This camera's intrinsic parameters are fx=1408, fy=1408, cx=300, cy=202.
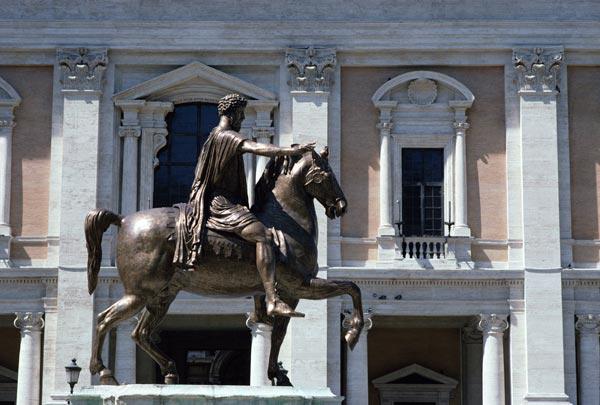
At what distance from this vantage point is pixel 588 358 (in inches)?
1241

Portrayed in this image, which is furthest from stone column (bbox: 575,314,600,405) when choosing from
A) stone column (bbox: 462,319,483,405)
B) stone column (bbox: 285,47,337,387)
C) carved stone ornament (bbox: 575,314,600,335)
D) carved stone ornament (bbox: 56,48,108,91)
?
carved stone ornament (bbox: 56,48,108,91)

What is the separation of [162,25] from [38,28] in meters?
2.87

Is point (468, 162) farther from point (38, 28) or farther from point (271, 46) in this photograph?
point (38, 28)

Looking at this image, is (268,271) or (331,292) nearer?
(268,271)

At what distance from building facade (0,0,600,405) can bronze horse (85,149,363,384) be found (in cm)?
1765

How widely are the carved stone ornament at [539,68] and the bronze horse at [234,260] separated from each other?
18.9 meters

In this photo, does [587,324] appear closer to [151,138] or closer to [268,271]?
[151,138]

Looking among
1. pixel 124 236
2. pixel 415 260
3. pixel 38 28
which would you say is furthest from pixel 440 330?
pixel 124 236

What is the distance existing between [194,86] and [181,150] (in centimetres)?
152

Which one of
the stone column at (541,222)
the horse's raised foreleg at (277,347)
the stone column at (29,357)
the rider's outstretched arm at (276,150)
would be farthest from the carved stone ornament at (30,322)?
the rider's outstretched arm at (276,150)

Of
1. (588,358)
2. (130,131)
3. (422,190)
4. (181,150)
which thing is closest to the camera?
(588,358)

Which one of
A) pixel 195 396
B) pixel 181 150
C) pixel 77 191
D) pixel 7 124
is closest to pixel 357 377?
pixel 181 150

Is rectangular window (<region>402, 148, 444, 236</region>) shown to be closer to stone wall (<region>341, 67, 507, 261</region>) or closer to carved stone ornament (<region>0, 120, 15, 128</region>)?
stone wall (<region>341, 67, 507, 261</region>)

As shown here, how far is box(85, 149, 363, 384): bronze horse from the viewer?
13.6 meters
